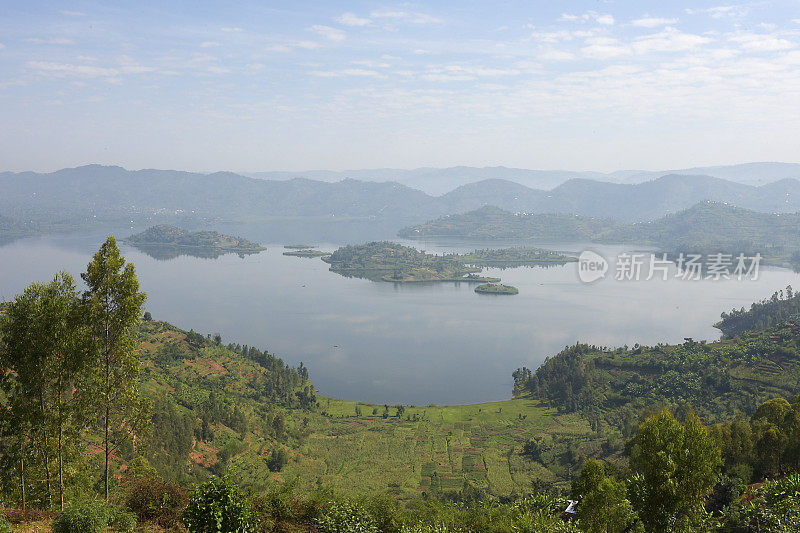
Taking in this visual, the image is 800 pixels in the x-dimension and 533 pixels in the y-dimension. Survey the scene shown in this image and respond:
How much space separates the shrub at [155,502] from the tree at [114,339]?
0.56 meters

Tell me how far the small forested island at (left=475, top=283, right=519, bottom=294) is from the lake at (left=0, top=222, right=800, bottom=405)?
247 cm

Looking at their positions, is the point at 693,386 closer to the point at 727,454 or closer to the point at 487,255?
the point at 727,454

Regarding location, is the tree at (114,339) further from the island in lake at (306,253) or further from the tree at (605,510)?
the island in lake at (306,253)

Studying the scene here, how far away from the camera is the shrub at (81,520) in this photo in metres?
7.91

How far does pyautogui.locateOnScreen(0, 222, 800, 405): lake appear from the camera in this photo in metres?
64.8

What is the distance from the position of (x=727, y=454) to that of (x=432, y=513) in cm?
1648

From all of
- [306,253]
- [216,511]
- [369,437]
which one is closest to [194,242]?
[306,253]

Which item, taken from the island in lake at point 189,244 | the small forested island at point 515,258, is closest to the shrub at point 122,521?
the small forested island at point 515,258

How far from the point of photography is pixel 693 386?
51.1m

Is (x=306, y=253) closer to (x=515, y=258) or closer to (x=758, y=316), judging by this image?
(x=515, y=258)

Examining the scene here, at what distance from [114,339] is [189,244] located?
19550 centimetres

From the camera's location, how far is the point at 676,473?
10633 millimetres

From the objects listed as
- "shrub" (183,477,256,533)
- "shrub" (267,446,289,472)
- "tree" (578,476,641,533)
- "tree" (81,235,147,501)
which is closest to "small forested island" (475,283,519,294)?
"shrub" (267,446,289,472)

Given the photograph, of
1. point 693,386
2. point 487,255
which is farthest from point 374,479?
point 487,255
